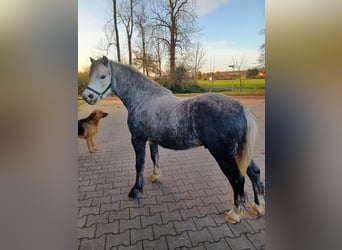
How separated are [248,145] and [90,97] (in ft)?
2.49

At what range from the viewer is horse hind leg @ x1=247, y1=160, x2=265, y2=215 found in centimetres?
112

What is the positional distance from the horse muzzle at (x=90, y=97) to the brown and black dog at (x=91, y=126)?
0.05m

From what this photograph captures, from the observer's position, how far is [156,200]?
3.77ft

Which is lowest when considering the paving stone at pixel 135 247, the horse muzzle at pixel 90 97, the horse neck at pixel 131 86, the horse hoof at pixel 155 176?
the paving stone at pixel 135 247

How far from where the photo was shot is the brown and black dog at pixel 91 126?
104 cm

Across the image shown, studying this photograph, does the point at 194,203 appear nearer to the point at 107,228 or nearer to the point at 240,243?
the point at 240,243

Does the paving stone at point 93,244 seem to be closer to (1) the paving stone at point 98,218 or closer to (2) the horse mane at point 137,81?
(1) the paving stone at point 98,218

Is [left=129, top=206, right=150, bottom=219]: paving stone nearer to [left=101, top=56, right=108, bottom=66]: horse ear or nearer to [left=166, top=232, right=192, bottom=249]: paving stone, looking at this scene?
[left=166, top=232, right=192, bottom=249]: paving stone

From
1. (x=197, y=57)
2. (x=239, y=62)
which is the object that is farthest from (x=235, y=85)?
(x=197, y=57)

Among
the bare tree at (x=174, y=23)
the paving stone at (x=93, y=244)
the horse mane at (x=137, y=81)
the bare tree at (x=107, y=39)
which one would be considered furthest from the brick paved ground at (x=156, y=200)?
the bare tree at (x=174, y=23)

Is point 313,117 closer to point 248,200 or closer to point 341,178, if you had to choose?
point 341,178

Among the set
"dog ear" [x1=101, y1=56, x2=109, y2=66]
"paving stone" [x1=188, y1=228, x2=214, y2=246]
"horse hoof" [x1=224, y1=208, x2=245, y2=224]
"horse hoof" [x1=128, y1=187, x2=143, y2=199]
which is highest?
"dog ear" [x1=101, y1=56, x2=109, y2=66]

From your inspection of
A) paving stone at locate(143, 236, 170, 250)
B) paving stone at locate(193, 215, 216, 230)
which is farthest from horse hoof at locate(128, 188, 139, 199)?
paving stone at locate(193, 215, 216, 230)

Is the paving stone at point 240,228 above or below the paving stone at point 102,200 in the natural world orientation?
below
